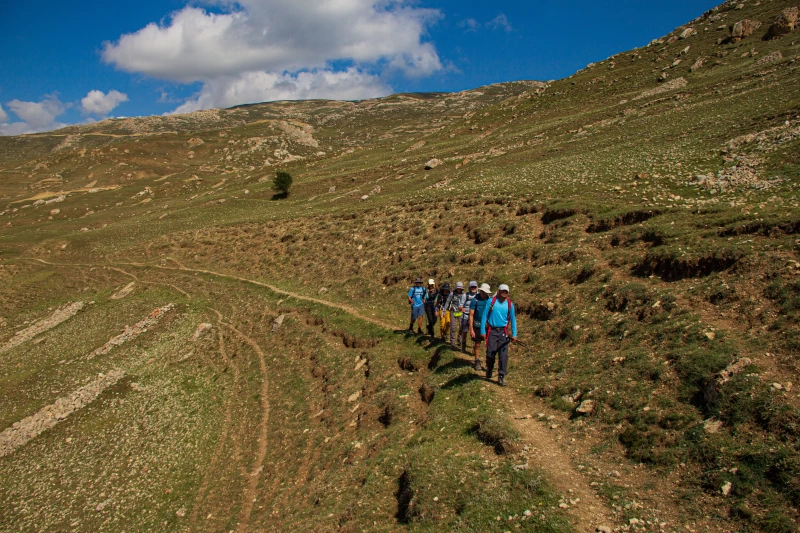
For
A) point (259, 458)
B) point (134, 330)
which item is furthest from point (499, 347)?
point (134, 330)

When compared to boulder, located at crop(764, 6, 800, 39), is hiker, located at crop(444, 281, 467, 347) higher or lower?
lower

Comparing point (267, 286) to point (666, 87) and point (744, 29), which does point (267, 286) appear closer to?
point (666, 87)

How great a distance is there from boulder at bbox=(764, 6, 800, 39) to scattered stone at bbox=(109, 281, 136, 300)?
98.2 metres

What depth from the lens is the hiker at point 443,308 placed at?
20281 mm

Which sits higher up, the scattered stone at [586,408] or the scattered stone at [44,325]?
the scattered stone at [586,408]

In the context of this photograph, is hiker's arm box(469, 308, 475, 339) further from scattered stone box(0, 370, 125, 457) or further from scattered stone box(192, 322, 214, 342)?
scattered stone box(192, 322, 214, 342)

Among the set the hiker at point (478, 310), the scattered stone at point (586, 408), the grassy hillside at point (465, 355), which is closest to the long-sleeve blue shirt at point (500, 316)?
the hiker at point (478, 310)

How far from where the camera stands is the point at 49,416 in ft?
87.2

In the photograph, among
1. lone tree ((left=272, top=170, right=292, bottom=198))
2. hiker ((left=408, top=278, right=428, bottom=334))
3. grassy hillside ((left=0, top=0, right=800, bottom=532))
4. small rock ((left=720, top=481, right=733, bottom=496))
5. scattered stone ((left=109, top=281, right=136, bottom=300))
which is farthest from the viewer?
lone tree ((left=272, top=170, right=292, bottom=198))

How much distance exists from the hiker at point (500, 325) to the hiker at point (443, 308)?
471cm

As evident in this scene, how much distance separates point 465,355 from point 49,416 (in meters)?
27.0

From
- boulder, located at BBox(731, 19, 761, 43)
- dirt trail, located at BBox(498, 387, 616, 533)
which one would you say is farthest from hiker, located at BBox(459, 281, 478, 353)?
boulder, located at BBox(731, 19, 761, 43)

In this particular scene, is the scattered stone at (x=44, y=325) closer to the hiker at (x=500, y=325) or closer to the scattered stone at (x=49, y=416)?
the scattered stone at (x=49, y=416)

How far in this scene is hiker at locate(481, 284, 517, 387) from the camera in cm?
1482
